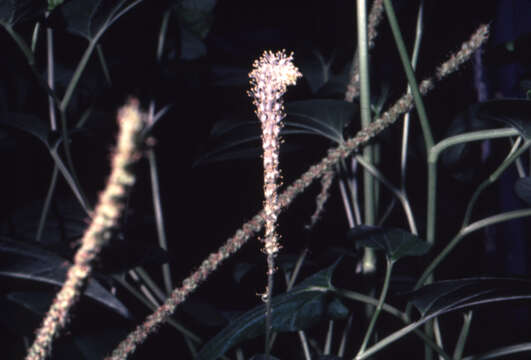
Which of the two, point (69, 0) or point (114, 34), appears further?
point (114, 34)

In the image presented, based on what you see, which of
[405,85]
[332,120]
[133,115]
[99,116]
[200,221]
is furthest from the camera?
[200,221]

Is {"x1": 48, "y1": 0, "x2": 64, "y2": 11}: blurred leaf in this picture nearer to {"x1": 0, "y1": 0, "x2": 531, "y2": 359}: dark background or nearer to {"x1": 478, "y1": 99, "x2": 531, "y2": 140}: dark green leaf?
{"x1": 0, "y1": 0, "x2": 531, "y2": 359}: dark background

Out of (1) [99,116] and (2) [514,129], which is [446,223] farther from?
(1) [99,116]

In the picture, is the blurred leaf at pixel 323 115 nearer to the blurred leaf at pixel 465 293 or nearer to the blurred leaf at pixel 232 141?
the blurred leaf at pixel 232 141

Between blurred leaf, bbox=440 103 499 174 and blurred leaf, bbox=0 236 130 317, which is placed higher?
blurred leaf, bbox=440 103 499 174

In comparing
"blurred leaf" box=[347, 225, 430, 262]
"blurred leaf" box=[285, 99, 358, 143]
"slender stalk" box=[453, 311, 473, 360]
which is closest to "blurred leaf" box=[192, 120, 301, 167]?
"blurred leaf" box=[285, 99, 358, 143]

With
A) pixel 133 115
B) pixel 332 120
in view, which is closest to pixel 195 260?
pixel 332 120

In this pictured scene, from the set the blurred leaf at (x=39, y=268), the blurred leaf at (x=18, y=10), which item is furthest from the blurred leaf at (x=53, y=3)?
the blurred leaf at (x=39, y=268)
